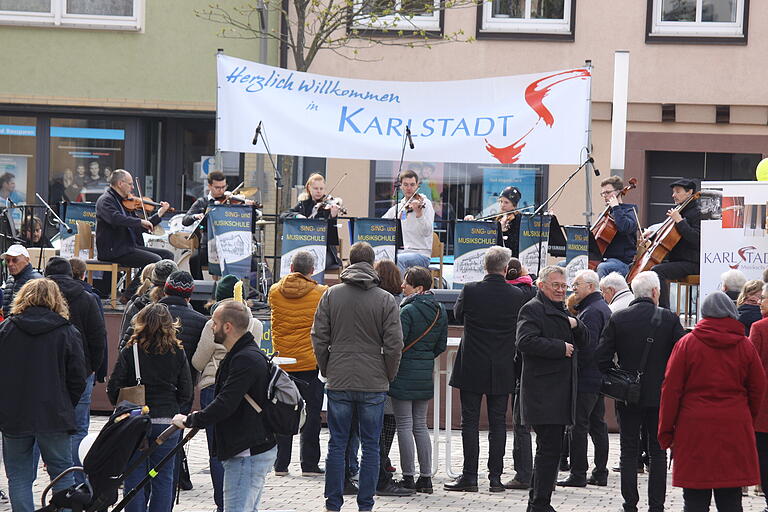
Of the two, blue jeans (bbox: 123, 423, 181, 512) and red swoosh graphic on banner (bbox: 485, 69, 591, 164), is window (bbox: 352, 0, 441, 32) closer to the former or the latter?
red swoosh graphic on banner (bbox: 485, 69, 591, 164)

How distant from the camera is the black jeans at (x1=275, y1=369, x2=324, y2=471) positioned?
10.8m

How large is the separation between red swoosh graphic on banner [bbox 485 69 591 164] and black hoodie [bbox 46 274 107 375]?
6.08m

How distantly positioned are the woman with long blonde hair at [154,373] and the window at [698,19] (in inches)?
551

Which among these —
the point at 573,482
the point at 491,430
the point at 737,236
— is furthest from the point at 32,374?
the point at 737,236

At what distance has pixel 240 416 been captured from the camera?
7375 millimetres

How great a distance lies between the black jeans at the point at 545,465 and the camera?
8.95 metres

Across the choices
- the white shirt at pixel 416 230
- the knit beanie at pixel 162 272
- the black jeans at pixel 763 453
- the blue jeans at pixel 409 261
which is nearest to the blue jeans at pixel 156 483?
the knit beanie at pixel 162 272

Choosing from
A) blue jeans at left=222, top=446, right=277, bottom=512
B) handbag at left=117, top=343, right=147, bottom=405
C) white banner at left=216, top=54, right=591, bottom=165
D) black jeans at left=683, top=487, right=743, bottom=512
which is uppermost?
white banner at left=216, top=54, right=591, bottom=165

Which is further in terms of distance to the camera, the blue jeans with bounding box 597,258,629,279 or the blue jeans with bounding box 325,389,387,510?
the blue jeans with bounding box 597,258,629,279

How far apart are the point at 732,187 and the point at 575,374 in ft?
14.9

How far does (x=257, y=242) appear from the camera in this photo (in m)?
14.3

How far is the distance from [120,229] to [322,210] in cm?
224

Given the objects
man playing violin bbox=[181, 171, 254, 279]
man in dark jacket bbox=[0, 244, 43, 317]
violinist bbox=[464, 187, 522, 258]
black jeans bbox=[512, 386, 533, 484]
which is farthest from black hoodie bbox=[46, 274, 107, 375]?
violinist bbox=[464, 187, 522, 258]

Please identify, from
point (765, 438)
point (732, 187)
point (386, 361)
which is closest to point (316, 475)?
point (386, 361)
